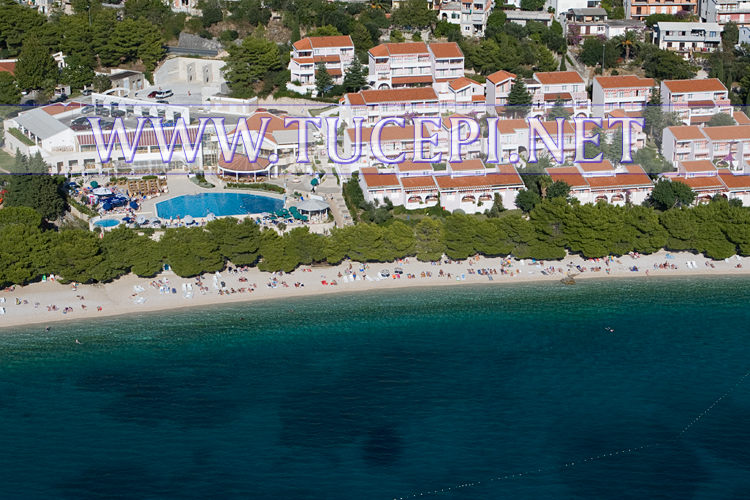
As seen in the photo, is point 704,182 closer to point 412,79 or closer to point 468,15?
point 412,79

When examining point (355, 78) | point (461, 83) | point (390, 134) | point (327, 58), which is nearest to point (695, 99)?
point (461, 83)

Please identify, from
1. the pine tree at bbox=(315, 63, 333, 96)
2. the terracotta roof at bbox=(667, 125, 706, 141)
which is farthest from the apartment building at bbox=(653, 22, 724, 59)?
the pine tree at bbox=(315, 63, 333, 96)

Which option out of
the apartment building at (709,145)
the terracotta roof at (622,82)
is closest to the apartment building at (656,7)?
the terracotta roof at (622,82)

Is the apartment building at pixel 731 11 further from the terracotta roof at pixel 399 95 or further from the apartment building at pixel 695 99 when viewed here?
the terracotta roof at pixel 399 95

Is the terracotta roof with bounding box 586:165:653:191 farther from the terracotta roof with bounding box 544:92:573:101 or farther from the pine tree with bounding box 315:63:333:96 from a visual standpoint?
the pine tree with bounding box 315:63:333:96

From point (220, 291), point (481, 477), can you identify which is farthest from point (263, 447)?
point (220, 291)
